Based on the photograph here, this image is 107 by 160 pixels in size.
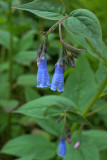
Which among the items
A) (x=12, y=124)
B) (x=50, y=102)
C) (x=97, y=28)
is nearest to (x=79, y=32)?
(x=97, y=28)

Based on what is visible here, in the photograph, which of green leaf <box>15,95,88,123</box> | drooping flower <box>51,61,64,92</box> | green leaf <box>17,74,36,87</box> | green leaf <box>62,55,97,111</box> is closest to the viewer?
drooping flower <box>51,61,64,92</box>

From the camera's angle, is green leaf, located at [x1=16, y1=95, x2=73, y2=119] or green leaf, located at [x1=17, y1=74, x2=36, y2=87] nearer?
green leaf, located at [x1=16, y1=95, x2=73, y2=119]

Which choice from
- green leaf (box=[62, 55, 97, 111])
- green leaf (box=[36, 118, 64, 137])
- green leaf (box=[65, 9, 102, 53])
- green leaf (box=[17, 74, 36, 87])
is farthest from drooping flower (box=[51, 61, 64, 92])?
green leaf (box=[17, 74, 36, 87])

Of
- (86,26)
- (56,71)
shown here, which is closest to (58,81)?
(56,71)

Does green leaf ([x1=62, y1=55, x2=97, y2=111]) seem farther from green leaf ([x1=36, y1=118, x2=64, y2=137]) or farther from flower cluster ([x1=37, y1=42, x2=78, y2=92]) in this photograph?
flower cluster ([x1=37, y1=42, x2=78, y2=92])

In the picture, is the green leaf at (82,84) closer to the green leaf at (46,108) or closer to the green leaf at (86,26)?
the green leaf at (46,108)

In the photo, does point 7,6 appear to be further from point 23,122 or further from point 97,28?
point 97,28

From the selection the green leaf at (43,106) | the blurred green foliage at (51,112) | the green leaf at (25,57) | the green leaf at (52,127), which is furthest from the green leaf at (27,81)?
the green leaf at (43,106)
